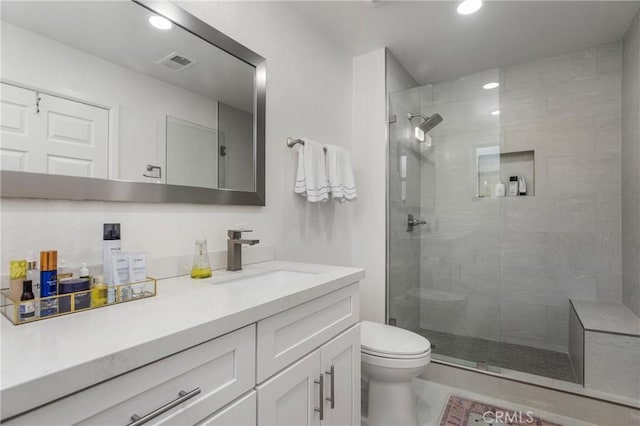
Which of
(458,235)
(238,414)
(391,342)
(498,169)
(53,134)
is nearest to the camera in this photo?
(238,414)

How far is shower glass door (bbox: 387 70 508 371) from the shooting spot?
2352 mm

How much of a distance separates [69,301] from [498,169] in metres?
2.60

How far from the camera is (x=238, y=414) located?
749 millimetres

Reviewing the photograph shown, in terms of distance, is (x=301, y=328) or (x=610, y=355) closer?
(x=301, y=328)

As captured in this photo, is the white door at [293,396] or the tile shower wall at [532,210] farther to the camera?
the tile shower wall at [532,210]

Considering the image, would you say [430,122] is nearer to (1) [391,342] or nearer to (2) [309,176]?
(2) [309,176]

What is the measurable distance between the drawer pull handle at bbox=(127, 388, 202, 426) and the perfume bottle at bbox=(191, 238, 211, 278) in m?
0.57

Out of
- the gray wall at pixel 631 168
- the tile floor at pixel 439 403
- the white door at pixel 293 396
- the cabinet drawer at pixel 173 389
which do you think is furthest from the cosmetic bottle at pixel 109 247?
the gray wall at pixel 631 168

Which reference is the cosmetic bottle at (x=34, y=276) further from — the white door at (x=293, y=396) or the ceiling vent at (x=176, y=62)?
the ceiling vent at (x=176, y=62)

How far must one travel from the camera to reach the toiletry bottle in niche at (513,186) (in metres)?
2.74

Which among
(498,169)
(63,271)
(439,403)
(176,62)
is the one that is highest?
(176,62)

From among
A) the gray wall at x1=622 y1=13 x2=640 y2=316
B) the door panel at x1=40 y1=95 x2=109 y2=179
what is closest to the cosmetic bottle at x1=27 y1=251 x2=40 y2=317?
the door panel at x1=40 y1=95 x2=109 y2=179

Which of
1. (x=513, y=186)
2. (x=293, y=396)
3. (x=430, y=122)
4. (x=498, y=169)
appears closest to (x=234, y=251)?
(x=293, y=396)

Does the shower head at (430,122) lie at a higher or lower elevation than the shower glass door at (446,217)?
higher
